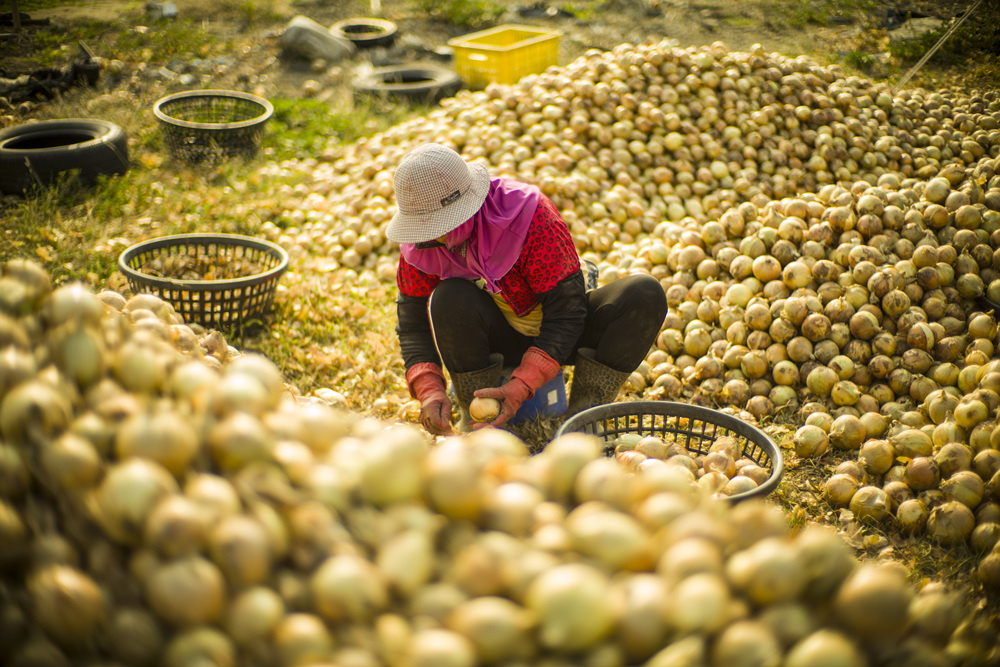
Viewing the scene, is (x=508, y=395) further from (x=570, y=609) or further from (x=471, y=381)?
(x=570, y=609)

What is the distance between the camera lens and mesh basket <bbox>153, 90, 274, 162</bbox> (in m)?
4.94

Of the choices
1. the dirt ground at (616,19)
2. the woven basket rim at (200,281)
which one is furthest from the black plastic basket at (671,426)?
the dirt ground at (616,19)

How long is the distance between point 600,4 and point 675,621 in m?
11.3

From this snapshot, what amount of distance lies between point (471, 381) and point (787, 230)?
167cm

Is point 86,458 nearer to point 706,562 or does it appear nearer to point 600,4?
point 706,562

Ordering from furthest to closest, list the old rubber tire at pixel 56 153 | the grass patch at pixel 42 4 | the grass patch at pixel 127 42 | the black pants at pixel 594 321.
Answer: the grass patch at pixel 42 4
the grass patch at pixel 127 42
the old rubber tire at pixel 56 153
the black pants at pixel 594 321

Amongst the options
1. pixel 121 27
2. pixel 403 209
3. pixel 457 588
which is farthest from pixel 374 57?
pixel 457 588

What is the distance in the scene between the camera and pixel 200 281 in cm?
298

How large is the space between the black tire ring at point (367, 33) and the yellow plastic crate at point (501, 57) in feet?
6.20

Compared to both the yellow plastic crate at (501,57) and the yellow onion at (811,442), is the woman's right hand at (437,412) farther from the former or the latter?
the yellow plastic crate at (501,57)

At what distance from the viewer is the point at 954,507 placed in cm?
198

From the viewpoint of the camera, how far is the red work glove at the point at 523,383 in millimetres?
2273

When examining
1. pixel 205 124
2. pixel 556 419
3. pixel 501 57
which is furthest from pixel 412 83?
pixel 556 419

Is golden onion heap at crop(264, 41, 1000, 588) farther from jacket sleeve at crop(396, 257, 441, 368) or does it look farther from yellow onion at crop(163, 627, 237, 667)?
yellow onion at crop(163, 627, 237, 667)
